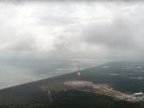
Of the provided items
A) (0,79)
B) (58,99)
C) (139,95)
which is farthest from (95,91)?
(0,79)

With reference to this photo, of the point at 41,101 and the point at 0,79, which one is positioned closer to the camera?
the point at 41,101

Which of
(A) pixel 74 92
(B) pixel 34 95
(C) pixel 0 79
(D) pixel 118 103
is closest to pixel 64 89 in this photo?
(A) pixel 74 92

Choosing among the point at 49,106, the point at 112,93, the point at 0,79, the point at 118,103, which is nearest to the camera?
the point at 49,106

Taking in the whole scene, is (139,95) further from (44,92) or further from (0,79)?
(0,79)

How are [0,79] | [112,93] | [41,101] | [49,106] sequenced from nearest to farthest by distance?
[49,106]
[41,101]
[112,93]
[0,79]

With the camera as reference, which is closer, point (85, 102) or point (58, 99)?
point (85, 102)

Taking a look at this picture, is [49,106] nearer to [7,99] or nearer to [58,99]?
[58,99]

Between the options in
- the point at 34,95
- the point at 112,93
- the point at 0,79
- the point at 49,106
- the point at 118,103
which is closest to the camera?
the point at 49,106

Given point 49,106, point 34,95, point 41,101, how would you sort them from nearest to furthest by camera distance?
1. point 49,106
2. point 41,101
3. point 34,95

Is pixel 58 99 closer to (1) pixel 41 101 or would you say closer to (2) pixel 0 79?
(1) pixel 41 101
